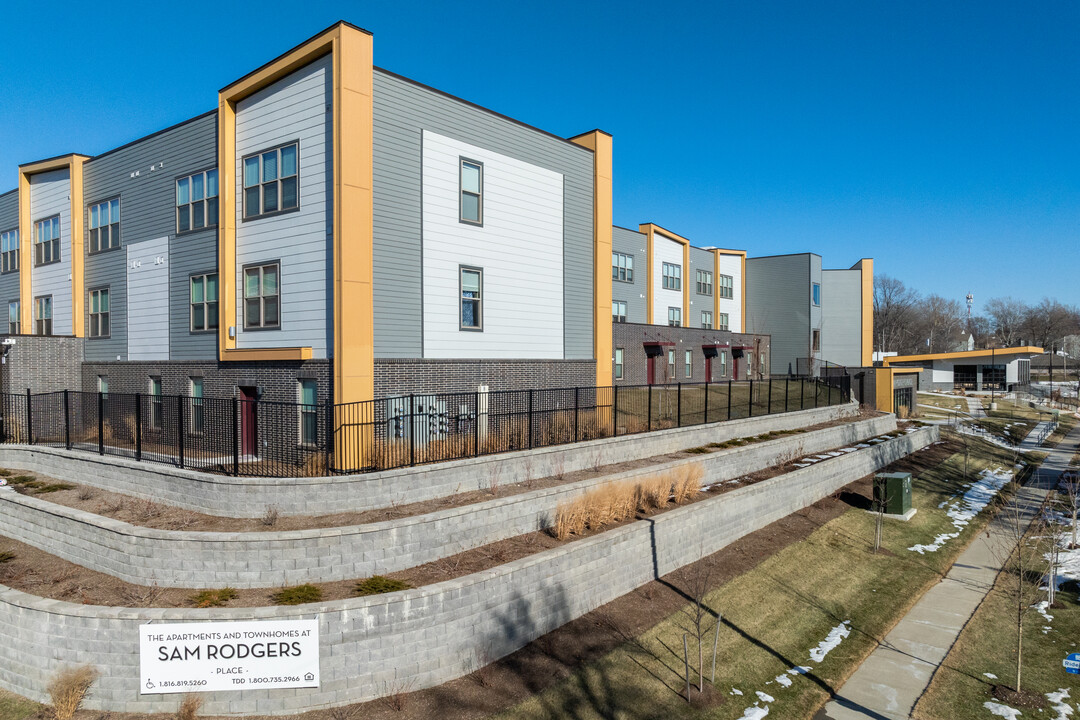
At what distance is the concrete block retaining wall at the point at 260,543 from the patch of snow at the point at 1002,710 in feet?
26.6

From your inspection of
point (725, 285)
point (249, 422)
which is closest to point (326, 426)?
point (249, 422)

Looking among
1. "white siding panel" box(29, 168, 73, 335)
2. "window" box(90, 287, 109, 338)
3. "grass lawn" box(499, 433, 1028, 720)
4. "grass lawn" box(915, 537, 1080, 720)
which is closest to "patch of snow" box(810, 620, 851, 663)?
"grass lawn" box(499, 433, 1028, 720)

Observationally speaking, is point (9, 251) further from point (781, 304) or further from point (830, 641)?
point (781, 304)

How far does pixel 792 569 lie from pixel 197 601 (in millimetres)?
12558

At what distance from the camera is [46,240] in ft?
83.0

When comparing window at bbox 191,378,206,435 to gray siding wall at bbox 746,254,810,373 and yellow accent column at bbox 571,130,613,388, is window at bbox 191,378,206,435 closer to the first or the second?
yellow accent column at bbox 571,130,613,388

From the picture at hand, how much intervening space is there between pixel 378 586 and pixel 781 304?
156 ft

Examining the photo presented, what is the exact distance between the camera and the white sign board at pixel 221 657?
28.4ft

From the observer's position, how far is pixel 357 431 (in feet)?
48.5

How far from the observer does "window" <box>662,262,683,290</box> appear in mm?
43469

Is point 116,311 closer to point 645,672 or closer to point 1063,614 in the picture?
point 645,672

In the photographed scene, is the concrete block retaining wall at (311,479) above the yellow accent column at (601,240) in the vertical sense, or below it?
below

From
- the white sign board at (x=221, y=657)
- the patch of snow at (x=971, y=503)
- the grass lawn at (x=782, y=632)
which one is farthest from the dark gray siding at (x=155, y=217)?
the patch of snow at (x=971, y=503)

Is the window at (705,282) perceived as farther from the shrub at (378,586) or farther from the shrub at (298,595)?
the shrub at (298,595)
